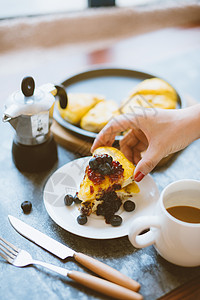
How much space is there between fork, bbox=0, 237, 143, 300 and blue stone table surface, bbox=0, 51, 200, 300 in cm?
2

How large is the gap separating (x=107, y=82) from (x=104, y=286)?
1039 millimetres

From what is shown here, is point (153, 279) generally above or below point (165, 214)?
below

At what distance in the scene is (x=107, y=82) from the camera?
5.13 ft

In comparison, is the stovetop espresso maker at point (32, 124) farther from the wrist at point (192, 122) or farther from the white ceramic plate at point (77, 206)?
the wrist at point (192, 122)

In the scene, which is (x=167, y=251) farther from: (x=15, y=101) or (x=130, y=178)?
(x=15, y=101)

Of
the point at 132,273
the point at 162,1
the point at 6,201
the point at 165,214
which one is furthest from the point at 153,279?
the point at 162,1

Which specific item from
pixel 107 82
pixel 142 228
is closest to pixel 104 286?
pixel 142 228

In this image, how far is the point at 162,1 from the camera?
2461 millimetres

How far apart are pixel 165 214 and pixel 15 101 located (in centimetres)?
57

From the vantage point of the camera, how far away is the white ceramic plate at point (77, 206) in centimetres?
88

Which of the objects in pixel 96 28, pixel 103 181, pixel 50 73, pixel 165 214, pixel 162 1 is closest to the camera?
pixel 165 214

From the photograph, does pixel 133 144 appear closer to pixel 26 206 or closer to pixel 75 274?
pixel 26 206

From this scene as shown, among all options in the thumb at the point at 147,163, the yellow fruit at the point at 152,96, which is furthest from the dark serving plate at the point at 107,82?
the thumb at the point at 147,163

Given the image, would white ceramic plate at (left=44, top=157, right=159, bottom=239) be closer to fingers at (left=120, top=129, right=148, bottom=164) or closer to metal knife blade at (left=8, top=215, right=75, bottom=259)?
metal knife blade at (left=8, top=215, right=75, bottom=259)
